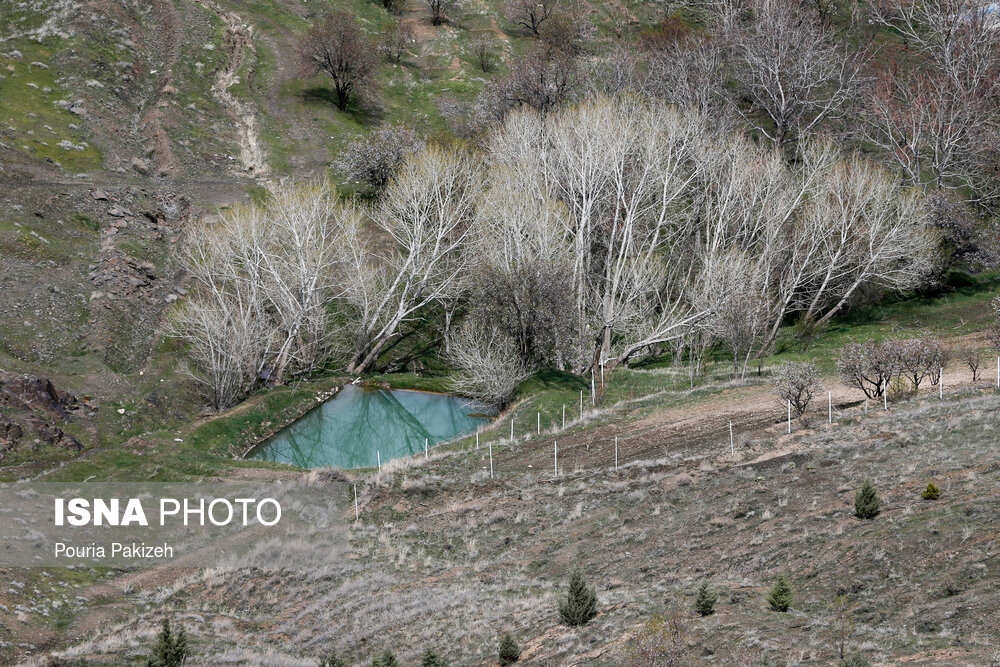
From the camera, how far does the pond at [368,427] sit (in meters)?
51.5

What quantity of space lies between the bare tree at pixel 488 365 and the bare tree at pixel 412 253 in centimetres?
613

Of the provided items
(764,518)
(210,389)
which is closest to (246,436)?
(210,389)

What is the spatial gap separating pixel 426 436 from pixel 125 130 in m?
39.8

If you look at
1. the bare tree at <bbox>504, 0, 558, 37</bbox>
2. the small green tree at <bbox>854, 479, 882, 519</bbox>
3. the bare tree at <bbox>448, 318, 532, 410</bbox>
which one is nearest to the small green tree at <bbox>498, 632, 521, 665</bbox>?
the small green tree at <bbox>854, 479, 882, 519</bbox>

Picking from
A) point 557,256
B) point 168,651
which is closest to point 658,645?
point 168,651

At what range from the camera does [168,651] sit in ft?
83.8

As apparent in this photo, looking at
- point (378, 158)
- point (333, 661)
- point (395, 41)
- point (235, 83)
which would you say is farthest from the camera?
point (395, 41)

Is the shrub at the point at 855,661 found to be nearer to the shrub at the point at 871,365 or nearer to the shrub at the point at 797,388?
the shrub at the point at 797,388

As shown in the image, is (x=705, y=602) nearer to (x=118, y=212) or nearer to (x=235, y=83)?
(x=118, y=212)

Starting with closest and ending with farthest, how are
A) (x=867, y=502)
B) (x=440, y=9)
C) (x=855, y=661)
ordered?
(x=855, y=661) < (x=867, y=502) < (x=440, y=9)

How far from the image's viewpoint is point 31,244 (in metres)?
59.1

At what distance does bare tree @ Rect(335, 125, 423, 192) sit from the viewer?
77.4 meters

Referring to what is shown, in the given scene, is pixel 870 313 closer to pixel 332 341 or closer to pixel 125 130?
pixel 332 341

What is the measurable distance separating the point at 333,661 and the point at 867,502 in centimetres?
1407
